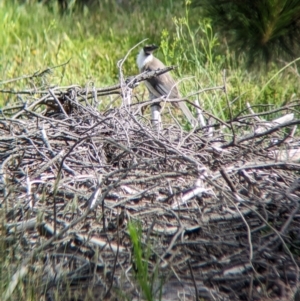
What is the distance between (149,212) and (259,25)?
315cm

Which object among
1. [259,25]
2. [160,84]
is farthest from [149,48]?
[259,25]

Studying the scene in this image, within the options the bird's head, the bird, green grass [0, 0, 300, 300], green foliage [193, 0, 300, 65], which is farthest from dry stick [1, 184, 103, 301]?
green foliage [193, 0, 300, 65]

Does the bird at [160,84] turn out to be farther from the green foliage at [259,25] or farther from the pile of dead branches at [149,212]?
the green foliage at [259,25]

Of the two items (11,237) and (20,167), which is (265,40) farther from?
(11,237)

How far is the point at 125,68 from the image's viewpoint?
22.2 feet

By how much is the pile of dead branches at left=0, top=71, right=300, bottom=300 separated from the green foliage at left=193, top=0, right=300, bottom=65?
1.89 m

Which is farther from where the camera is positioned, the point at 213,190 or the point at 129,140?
the point at 129,140

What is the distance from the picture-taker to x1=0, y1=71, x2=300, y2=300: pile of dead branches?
2678 millimetres

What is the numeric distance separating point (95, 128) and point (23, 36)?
368 cm

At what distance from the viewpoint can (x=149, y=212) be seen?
3.02m

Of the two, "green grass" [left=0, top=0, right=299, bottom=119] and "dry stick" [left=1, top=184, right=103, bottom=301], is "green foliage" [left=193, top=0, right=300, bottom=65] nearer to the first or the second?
"green grass" [left=0, top=0, right=299, bottom=119]

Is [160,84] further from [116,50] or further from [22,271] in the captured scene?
[22,271]

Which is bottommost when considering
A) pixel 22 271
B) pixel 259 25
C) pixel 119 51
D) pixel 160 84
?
pixel 22 271

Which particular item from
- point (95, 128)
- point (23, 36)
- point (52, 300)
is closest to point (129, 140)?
point (95, 128)
